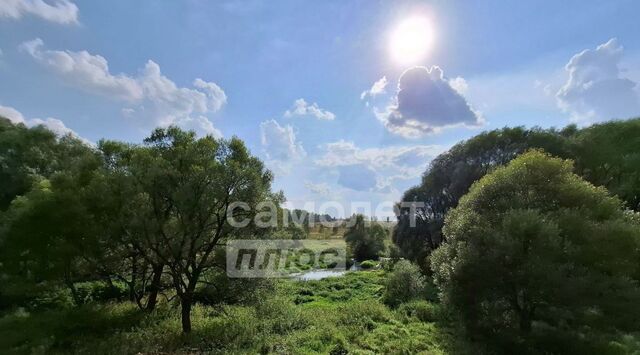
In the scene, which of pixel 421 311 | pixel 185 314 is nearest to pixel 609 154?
pixel 421 311

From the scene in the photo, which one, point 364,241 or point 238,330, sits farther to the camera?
point 364,241

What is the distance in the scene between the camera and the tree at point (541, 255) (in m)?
18.9

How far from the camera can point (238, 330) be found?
24094 mm

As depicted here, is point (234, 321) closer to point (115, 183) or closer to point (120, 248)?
point (120, 248)

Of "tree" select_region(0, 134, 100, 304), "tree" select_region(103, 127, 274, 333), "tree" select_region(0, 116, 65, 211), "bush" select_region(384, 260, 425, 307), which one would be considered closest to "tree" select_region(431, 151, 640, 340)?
"tree" select_region(103, 127, 274, 333)

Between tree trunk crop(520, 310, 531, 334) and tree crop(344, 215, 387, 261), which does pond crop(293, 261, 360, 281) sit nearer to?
tree crop(344, 215, 387, 261)

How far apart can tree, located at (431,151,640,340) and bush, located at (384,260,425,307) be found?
1481 centimetres

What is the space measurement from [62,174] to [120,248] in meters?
6.45

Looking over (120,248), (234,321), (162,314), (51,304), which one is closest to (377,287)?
(234,321)

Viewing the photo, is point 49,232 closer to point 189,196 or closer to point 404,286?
point 189,196

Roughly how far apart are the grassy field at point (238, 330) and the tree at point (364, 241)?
2036 inches

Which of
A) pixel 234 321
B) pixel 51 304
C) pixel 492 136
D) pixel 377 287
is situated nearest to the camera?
pixel 234 321

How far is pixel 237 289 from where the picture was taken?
968 inches

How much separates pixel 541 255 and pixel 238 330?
18138 mm
